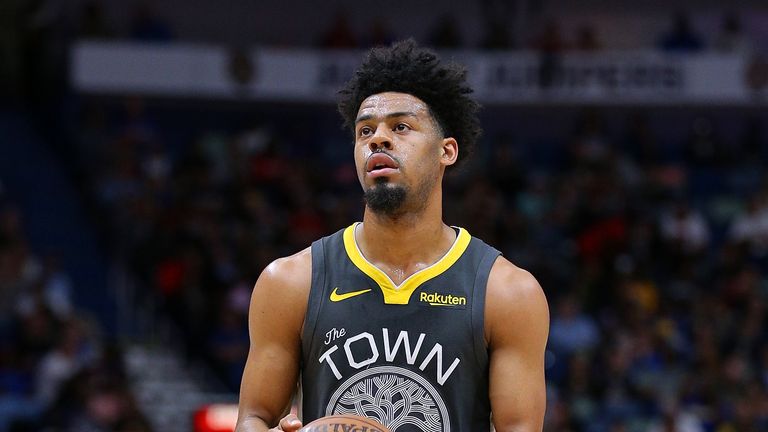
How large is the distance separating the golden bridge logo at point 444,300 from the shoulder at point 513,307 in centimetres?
8

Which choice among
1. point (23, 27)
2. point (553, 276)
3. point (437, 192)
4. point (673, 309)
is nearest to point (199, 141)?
point (23, 27)

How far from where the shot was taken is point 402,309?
4.25 m

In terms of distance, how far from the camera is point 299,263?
4.37m

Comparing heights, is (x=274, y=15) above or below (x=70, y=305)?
above

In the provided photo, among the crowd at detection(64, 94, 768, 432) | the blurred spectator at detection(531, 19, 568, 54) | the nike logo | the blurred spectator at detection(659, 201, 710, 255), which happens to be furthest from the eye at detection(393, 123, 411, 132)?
the blurred spectator at detection(531, 19, 568, 54)

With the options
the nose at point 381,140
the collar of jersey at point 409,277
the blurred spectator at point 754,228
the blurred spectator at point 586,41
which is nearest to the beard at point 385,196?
the nose at point 381,140

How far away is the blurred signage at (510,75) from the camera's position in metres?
16.5

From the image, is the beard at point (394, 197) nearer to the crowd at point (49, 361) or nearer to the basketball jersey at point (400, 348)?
the basketball jersey at point (400, 348)

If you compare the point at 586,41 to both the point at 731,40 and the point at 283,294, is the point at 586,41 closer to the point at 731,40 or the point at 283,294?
the point at 731,40

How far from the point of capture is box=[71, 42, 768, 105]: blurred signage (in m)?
16.5

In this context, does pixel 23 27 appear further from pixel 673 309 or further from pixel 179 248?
pixel 673 309

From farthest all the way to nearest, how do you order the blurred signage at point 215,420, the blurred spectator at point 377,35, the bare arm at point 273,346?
the blurred spectator at point 377,35 → the blurred signage at point 215,420 → the bare arm at point 273,346

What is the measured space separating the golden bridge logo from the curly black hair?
572mm

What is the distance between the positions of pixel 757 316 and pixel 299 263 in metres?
10.7
